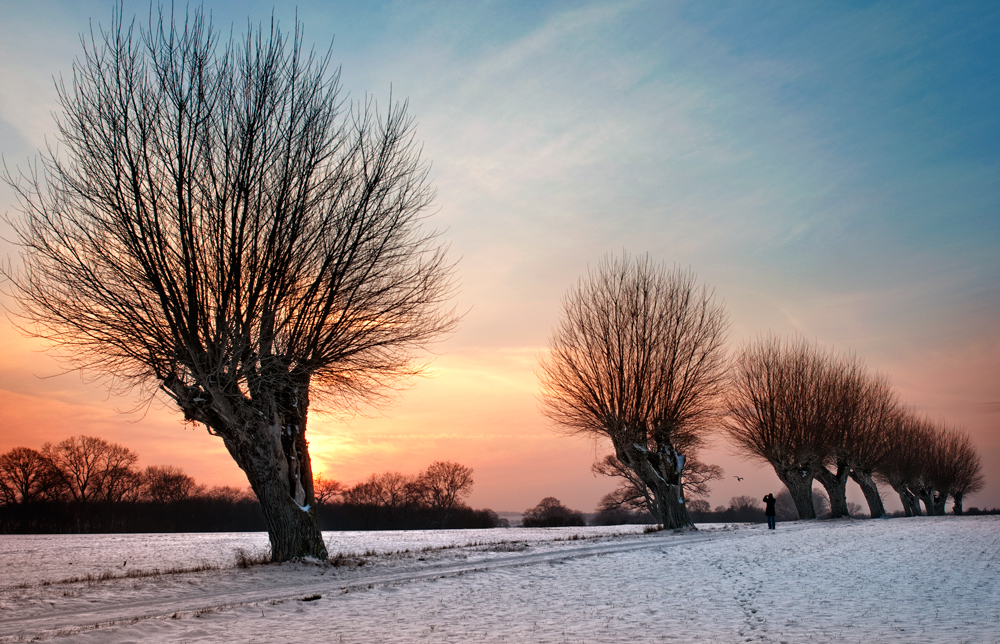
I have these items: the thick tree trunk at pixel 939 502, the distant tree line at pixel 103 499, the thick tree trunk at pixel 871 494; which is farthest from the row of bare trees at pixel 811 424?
the distant tree line at pixel 103 499

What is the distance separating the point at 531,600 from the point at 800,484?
37.1 metres

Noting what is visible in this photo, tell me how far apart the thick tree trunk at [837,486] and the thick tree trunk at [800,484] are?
253 cm

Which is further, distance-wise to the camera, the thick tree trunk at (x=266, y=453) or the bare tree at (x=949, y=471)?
the bare tree at (x=949, y=471)

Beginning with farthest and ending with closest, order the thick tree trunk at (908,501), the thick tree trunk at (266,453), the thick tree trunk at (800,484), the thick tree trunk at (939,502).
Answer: the thick tree trunk at (939,502), the thick tree trunk at (908,501), the thick tree trunk at (800,484), the thick tree trunk at (266,453)

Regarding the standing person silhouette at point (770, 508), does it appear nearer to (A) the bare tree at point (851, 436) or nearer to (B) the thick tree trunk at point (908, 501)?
(A) the bare tree at point (851, 436)

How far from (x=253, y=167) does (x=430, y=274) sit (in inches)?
206

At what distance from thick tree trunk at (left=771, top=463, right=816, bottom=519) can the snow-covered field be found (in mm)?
24844

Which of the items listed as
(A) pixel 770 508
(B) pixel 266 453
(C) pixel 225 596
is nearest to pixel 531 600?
(C) pixel 225 596

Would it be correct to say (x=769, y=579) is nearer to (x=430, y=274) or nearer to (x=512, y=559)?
(x=512, y=559)

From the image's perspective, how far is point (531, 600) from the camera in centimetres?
1059

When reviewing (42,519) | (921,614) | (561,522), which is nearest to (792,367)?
(561,522)

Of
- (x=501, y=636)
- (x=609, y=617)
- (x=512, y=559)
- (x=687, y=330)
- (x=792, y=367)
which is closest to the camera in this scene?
A: (x=501, y=636)

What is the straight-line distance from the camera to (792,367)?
137 ft

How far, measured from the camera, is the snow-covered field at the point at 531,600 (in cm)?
811
